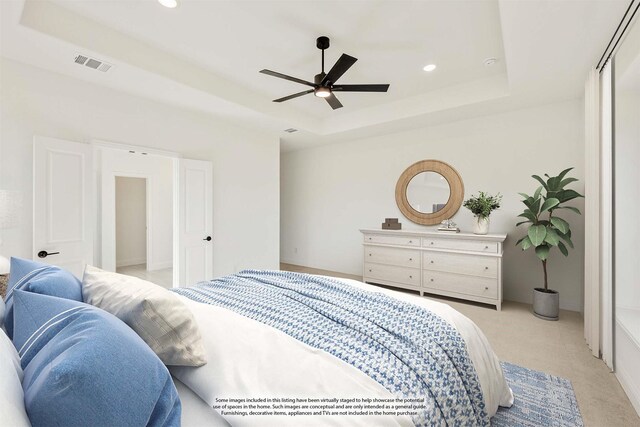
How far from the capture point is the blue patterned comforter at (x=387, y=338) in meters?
1.07

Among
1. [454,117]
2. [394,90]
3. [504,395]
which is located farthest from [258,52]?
[504,395]

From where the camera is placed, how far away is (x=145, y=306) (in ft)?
3.18

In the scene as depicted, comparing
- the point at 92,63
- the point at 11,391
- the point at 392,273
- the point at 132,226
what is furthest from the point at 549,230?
the point at 132,226

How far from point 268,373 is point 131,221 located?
6784 millimetres

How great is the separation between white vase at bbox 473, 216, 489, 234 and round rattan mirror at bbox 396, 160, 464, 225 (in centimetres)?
55

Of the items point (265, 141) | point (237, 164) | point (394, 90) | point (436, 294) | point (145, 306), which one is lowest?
point (436, 294)

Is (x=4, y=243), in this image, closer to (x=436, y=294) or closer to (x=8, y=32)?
(x=8, y=32)

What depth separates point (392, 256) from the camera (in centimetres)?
438

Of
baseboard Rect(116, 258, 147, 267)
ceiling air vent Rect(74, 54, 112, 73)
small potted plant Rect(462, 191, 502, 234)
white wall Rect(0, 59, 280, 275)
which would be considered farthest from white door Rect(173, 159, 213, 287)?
small potted plant Rect(462, 191, 502, 234)

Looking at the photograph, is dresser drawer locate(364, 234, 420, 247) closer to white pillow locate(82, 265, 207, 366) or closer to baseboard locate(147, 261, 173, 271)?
white pillow locate(82, 265, 207, 366)

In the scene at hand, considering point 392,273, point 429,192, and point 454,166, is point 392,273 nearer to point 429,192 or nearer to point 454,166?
point 429,192

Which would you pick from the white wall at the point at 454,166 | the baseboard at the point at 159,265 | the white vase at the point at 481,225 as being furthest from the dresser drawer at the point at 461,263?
the baseboard at the point at 159,265

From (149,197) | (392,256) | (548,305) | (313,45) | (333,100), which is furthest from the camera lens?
(149,197)

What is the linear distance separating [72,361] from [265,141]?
467 centimetres
